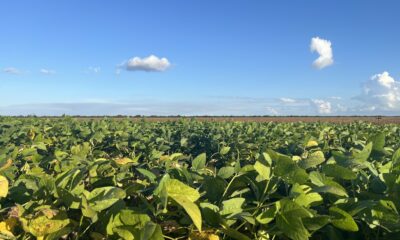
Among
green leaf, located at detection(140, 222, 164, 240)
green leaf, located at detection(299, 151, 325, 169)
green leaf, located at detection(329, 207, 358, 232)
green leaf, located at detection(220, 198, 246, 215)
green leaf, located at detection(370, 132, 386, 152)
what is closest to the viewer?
green leaf, located at detection(140, 222, 164, 240)

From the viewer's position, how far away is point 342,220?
1.55m

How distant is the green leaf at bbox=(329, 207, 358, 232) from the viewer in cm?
152

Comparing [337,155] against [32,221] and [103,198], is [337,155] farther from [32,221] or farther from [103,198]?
[32,221]

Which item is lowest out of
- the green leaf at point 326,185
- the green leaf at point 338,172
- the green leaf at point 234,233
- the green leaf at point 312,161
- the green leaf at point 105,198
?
the green leaf at point 234,233

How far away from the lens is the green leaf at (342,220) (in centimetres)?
152

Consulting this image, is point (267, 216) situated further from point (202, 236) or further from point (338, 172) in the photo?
point (338, 172)

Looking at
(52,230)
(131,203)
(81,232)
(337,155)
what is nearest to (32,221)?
(52,230)

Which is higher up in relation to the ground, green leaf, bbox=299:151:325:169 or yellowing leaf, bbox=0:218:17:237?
green leaf, bbox=299:151:325:169

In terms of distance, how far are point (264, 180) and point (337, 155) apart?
52cm

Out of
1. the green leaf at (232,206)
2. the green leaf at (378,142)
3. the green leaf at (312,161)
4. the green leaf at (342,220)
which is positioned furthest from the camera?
the green leaf at (378,142)

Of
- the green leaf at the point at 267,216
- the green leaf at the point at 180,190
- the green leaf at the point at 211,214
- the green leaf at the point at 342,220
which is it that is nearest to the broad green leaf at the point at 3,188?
the green leaf at the point at 180,190

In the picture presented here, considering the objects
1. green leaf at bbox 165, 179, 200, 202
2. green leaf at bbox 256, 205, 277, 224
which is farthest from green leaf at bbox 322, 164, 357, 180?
green leaf at bbox 165, 179, 200, 202

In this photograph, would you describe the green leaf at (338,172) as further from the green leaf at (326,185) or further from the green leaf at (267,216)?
the green leaf at (267,216)

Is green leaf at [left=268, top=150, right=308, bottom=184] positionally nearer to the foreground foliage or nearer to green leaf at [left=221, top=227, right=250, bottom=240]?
the foreground foliage
